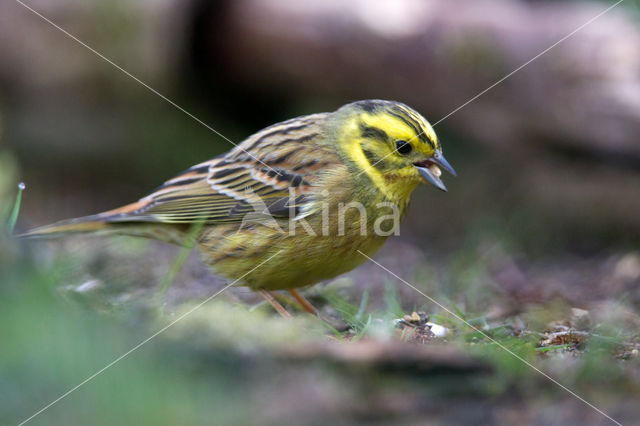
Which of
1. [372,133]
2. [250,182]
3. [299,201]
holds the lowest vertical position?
[299,201]

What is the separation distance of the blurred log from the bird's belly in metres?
3.06

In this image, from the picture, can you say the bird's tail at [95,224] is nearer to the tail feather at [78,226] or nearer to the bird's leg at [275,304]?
the tail feather at [78,226]

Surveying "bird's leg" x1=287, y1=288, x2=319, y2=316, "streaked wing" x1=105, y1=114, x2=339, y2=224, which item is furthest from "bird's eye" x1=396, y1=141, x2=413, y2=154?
"bird's leg" x1=287, y1=288, x2=319, y2=316

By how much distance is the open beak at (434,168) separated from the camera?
428 cm

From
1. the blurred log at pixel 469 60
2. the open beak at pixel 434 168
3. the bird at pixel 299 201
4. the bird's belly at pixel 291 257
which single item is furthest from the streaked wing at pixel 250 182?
the blurred log at pixel 469 60

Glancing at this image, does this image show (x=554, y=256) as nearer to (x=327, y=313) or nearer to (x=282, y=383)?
(x=327, y=313)

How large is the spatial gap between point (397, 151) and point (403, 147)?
0.04 metres

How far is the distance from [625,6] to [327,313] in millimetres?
4626

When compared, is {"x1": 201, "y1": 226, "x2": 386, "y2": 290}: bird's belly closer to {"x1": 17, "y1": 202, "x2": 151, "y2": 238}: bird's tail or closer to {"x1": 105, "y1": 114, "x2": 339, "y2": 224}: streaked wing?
{"x1": 105, "y1": 114, "x2": 339, "y2": 224}: streaked wing

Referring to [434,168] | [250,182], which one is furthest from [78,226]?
[434,168]

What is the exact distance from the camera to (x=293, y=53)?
26.2 feet

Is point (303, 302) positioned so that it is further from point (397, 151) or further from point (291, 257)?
point (397, 151)

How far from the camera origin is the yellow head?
4281 mm

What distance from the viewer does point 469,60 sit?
23.1 ft
